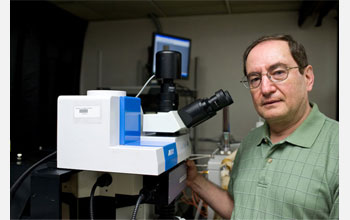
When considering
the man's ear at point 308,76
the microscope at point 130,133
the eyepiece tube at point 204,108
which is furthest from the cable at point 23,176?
the man's ear at point 308,76

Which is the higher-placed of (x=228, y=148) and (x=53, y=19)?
(x=53, y=19)

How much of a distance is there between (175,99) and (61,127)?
1.10 feet

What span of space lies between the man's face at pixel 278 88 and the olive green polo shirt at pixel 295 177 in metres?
0.08

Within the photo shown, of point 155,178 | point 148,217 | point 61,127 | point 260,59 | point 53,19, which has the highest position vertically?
point 53,19

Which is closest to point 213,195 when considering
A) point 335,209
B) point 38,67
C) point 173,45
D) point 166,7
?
point 335,209

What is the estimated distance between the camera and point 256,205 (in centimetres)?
97

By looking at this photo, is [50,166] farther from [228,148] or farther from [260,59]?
[228,148]

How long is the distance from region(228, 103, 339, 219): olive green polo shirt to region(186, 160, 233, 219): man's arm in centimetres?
12

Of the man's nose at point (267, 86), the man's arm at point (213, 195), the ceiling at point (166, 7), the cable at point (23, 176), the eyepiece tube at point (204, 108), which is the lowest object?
the man's arm at point (213, 195)

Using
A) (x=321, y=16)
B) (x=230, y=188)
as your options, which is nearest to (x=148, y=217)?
(x=230, y=188)

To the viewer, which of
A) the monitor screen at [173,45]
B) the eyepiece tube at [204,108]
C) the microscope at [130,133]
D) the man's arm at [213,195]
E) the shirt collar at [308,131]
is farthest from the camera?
the monitor screen at [173,45]

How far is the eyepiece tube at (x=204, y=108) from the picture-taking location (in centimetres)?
81

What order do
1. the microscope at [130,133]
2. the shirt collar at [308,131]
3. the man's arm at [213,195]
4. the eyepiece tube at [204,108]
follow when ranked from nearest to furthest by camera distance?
the microscope at [130,133] < the eyepiece tube at [204,108] < the shirt collar at [308,131] < the man's arm at [213,195]

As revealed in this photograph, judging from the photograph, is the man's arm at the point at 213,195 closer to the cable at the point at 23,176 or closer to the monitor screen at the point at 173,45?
the cable at the point at 23,176
